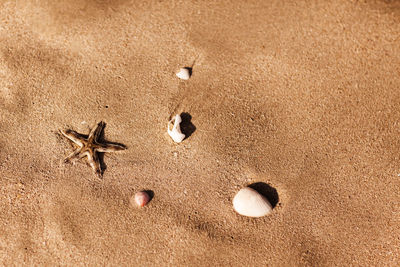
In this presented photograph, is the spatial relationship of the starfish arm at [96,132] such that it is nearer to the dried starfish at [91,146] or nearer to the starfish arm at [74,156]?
the dried starfish at [91,146]

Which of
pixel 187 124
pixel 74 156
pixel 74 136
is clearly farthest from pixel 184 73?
pixel 74 156

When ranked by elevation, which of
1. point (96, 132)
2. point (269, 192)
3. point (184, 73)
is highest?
point (184, 73)

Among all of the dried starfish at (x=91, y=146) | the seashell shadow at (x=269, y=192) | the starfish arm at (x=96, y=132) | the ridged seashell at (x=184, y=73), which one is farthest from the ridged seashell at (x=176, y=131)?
the seashell shadow at (x=269, y=192)

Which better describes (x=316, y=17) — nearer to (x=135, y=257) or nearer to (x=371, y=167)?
(x=371, y=167)

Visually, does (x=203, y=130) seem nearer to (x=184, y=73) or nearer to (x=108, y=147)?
(x=184, y=73)

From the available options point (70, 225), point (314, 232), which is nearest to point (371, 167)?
point (314, 232)

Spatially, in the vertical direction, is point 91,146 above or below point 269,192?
below

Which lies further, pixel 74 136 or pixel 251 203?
pixel 74 136
